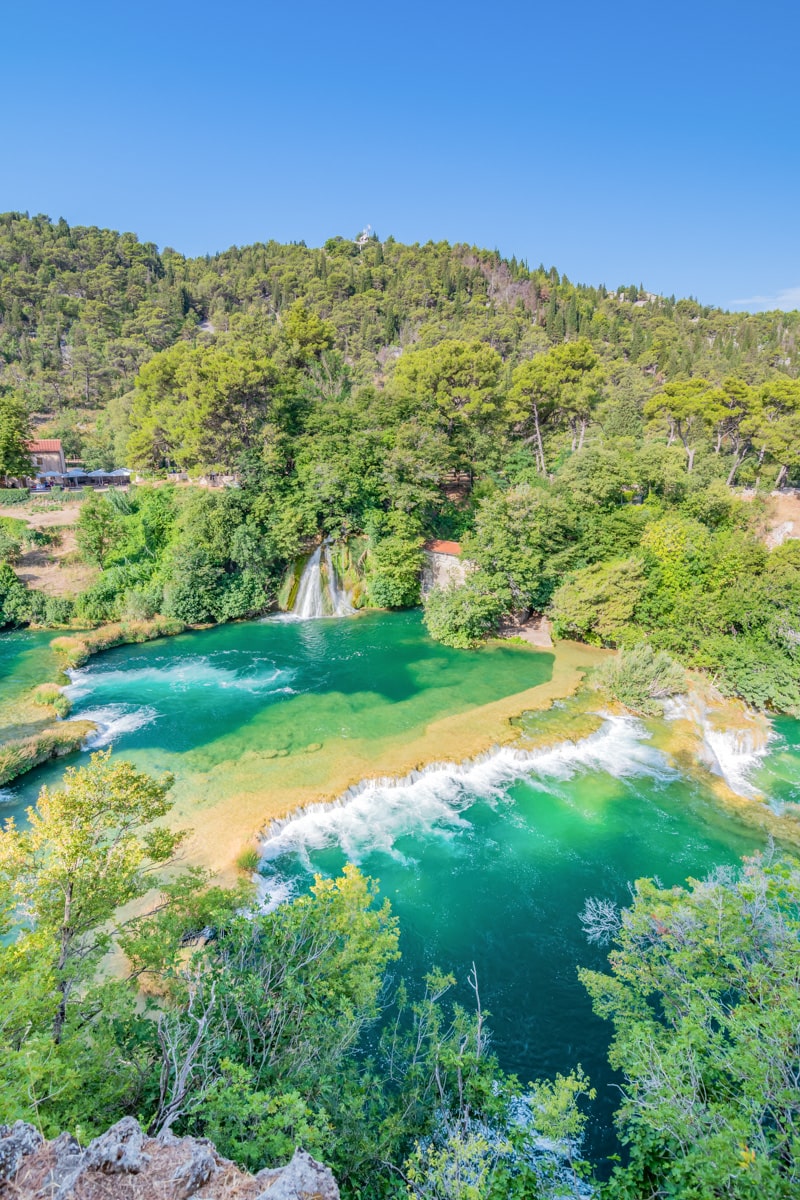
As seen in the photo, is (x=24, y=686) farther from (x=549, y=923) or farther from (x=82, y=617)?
(x=549, y=923)

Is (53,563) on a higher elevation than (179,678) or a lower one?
higher

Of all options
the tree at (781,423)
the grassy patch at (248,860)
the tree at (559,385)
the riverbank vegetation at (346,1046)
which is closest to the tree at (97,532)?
the grassy patch at (248,860)

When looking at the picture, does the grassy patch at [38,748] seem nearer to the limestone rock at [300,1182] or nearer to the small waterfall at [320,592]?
the small waterfall at [320,592]

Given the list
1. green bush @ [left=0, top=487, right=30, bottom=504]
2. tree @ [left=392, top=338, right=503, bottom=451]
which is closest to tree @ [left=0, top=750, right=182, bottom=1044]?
tree @ [left=392, top=338, right=503, bottom=451]

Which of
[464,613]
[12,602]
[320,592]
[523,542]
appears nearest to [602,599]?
[523,542]

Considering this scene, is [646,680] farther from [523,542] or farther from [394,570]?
[394,570]

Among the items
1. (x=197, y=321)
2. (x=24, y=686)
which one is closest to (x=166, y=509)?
(x=24, y=686)
